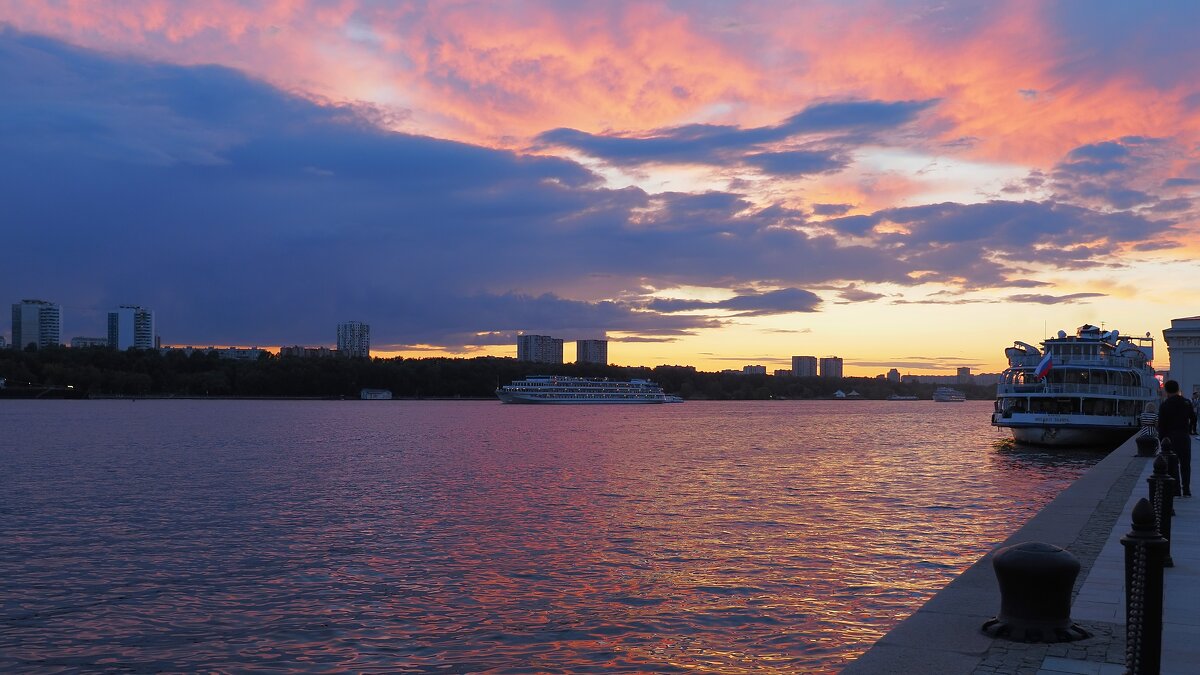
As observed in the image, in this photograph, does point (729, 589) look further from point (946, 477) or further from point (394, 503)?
point (946, 477)

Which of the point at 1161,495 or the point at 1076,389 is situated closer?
the point at 1161,495

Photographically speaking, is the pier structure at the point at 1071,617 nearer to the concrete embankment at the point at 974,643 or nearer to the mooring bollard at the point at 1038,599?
the concrete embankment at the point at 974,643

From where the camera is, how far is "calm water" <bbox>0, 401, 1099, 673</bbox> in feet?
44.5

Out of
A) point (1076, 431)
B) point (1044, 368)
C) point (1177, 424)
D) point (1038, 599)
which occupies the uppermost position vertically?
point (1044, 368)

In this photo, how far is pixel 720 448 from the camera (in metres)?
63.7

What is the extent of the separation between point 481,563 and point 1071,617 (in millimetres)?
12387

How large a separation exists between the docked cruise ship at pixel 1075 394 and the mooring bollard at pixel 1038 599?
54198 mm

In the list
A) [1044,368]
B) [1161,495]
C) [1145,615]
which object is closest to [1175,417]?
[1161,495]

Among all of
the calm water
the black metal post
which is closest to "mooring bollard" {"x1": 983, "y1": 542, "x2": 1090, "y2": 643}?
Result: the calm water

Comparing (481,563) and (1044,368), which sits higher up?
(1044,368)

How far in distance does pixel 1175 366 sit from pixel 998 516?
243ft

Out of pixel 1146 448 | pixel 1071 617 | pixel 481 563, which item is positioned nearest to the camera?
pixel 1071 617

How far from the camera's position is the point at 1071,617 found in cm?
1017

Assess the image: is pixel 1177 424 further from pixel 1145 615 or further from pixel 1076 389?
pixel 1076 389
